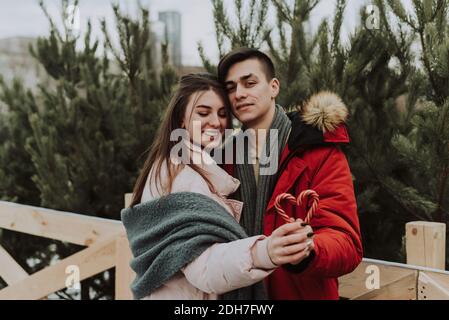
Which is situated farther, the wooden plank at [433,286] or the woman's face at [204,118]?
the wooden plank at [433,286]

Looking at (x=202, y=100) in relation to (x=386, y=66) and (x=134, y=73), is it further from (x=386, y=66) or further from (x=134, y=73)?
(x=134, y=73)

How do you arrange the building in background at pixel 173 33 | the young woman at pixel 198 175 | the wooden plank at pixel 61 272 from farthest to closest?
the building in background at pixel 173 33 < the wooden plank at pixel 61 272 < the young woman at pixel 198 175

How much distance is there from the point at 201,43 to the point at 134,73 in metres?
0.57

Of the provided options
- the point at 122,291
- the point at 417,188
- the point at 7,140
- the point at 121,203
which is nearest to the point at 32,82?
the point at 7,140

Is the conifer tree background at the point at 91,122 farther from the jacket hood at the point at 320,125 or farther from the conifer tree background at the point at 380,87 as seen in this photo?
the jacket hood at the point at 320,125

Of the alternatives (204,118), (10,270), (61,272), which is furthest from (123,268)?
(204,118)

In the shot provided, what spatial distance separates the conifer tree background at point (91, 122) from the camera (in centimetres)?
296

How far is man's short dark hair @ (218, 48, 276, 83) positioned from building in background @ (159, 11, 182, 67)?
1.48 meters

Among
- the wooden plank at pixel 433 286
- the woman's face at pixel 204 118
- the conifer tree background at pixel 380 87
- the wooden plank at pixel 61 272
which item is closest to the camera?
the woman's face at pixel 204 118

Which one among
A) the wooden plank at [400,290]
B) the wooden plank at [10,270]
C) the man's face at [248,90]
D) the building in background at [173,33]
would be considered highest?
the building in background at [173,33]

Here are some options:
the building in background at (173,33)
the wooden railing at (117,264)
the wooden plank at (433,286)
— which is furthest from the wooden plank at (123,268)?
the building in background at (173,33)

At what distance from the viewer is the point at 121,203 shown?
10.3 ft

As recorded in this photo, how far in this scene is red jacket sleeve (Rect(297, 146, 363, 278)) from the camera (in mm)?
1188

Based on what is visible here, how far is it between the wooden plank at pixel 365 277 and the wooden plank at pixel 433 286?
3 centimetres
